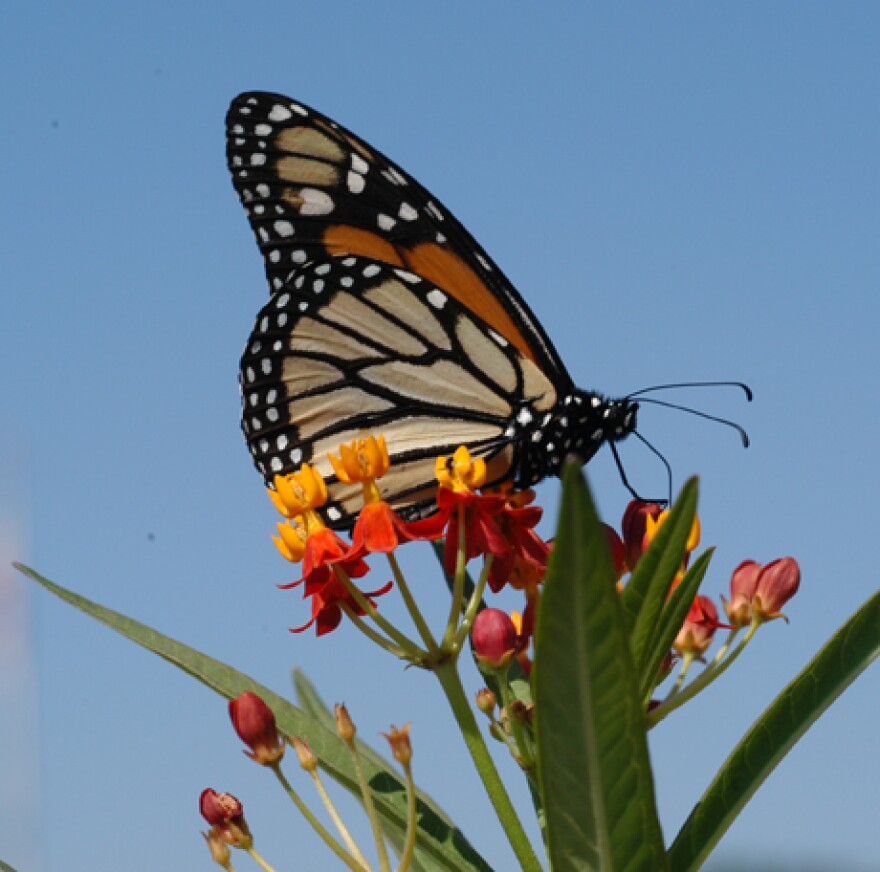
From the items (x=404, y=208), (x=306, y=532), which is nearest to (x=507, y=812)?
(x=306, y=532)

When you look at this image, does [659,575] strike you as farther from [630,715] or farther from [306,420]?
[306,420]

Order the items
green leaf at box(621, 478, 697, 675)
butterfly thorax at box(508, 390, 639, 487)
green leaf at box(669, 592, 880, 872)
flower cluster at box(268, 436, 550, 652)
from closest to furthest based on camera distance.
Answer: green leaf at box(621, 478, 697, 675) < green leaf at box(669, 592, 880, 872) < flower cluster at box(268, 436, 550, 652) < butterfly thorax at box(508, 390, 639, 487)

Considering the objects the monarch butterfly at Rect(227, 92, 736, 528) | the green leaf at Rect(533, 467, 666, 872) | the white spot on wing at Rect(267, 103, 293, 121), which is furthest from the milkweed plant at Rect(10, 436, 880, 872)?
the white spot on wing at Rect(267, 103, 293, 121)

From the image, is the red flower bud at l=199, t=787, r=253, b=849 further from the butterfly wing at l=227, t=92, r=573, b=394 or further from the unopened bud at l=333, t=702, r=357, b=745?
the butterfly wing at l=227, t=92, r=573, b=394

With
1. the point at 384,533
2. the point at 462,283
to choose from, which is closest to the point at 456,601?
the point at 384,533

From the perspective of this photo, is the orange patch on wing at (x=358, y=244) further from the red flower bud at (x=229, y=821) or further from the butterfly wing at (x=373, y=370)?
the red flower bud at (x=229, y=821)

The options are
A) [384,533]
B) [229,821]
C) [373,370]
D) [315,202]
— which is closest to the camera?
[229,821]

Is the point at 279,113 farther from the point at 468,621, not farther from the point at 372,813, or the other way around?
the point at 372,813
